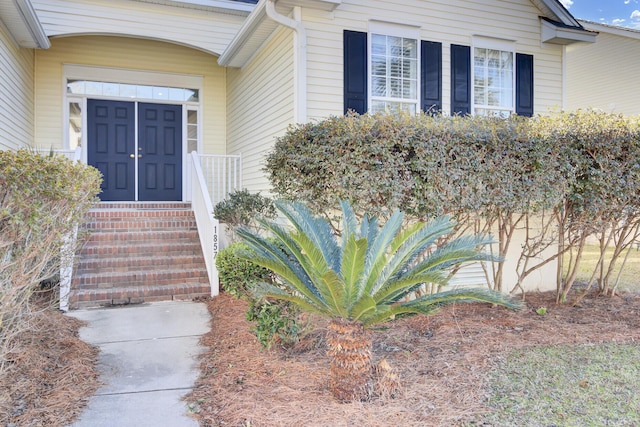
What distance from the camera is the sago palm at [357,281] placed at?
3.00 metres

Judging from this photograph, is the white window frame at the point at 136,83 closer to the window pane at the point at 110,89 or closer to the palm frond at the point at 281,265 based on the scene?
the window pane at the point at 110,89

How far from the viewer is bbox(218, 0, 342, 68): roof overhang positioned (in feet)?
20.4

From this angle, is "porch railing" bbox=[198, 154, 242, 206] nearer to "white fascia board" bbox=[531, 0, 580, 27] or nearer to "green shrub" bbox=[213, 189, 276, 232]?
"green shrub" bbox=[213, 189, 276, 232]

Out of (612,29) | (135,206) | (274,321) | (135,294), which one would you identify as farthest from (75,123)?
(612,29)

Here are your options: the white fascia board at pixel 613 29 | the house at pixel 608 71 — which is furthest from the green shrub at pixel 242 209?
the white fascia board at pixel 613 29

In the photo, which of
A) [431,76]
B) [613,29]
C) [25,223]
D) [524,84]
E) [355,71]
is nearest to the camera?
[25,223]

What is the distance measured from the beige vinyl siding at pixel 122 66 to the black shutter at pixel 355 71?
436 centimetres

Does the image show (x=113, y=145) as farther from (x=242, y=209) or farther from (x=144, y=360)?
(x=144, y=360)

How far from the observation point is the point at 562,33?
7.57 meters

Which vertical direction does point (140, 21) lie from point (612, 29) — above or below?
below

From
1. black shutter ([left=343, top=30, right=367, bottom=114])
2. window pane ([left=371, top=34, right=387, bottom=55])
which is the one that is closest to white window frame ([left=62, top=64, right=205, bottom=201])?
black shutter ([left=343, top=30, right=367, bottom=114])

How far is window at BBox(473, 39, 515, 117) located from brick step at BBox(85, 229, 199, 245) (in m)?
5.17

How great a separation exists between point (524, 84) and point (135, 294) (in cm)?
695

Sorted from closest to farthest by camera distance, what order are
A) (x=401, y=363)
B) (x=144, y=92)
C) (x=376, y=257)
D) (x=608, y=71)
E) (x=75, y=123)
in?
(x=376, y=257) → (x=401, y=363) → (x=75, y=123) → (x=144, y=92) → (x=608, y=71)
